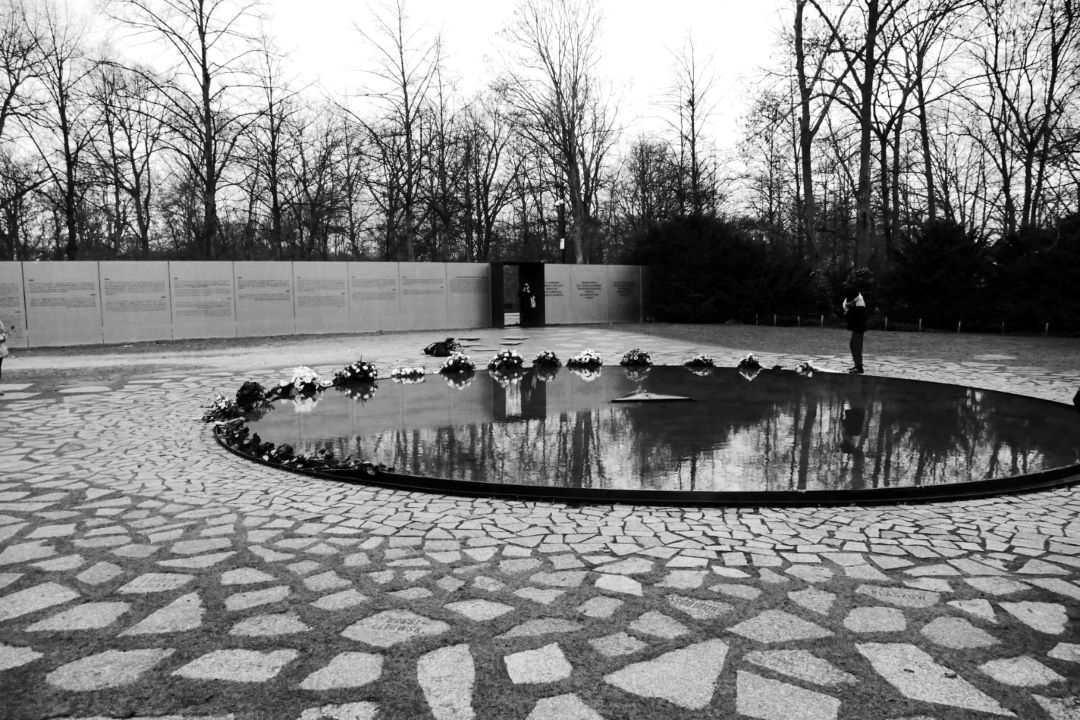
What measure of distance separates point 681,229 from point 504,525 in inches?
1011

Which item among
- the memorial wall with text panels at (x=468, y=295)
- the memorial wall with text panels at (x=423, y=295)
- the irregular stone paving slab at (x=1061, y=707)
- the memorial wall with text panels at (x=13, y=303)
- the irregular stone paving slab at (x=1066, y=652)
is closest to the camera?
the irregular stone paving slab at (x=1061, y=707)

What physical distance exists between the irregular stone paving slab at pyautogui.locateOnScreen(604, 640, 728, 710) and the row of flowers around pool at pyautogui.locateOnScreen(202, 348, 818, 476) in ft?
11.5

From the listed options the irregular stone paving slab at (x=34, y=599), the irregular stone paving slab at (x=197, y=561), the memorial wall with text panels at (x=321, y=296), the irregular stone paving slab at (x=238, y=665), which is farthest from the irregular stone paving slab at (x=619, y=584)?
the memorial wall with text panels at (x=321, y=296)

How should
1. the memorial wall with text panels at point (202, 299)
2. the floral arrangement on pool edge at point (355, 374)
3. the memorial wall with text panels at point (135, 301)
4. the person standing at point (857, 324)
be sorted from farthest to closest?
the memorial wall with text panels at point (202, 299) → the memorial wall with text panels at point (135, 301) → the person standing at point (857, 324) → the floral arrangement on pool edge at point (355, 374)

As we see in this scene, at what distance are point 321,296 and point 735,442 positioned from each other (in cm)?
1924

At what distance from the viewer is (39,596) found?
11.8 feet

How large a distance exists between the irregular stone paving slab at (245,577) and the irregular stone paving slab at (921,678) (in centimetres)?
298

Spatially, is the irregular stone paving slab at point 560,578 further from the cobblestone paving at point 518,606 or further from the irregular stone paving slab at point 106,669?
the irregular stone paving slab at point 106,669

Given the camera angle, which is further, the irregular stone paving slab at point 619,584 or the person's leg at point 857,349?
the person's leg at point 857,349

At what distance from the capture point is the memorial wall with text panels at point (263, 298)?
2244cm

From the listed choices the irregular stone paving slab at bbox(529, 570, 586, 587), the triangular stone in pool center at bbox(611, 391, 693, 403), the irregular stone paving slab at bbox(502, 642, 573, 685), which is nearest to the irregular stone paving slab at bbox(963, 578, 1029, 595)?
the irregular stone paving slab at bbox(529, 570, 586, 587)

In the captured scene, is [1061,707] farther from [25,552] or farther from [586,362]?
[586,362]

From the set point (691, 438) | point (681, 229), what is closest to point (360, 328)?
point (681, 229)

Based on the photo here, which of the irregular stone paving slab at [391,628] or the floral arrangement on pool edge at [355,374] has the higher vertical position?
the floral arrangement on pool edge at [355,374]
